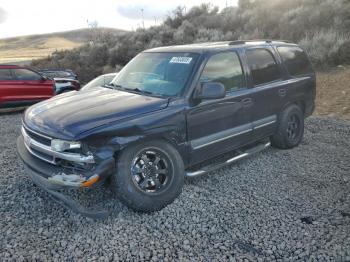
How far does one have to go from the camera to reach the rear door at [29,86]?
1054 centimetres

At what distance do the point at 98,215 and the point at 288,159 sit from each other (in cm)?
326

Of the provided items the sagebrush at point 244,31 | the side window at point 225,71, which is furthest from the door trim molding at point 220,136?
the sagebrush at point 244,31

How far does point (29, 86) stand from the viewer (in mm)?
10750

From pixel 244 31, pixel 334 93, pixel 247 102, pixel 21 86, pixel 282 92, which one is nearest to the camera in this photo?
pixel 247 102

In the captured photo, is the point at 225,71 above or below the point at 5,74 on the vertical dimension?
above

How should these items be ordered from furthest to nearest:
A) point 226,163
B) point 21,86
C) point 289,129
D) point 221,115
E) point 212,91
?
point 21,86 < point 289,129 < point 226,163 < point 221,115 < point 212,91

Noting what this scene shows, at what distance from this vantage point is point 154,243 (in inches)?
131

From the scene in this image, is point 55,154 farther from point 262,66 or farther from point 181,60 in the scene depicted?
point 262,66

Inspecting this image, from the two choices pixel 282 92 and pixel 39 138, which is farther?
pixel 282 92

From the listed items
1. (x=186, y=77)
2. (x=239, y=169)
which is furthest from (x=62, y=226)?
(x=239, y=169)

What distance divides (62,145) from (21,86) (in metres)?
8.16

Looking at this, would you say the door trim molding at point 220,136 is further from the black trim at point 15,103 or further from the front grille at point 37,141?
the black trim at point 15,103

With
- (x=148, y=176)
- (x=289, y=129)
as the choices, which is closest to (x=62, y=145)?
(x=148, y=176)

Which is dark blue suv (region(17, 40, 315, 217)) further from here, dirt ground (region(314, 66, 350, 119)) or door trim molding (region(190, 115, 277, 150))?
dirt ground (region(314, 66, 350, 119))
